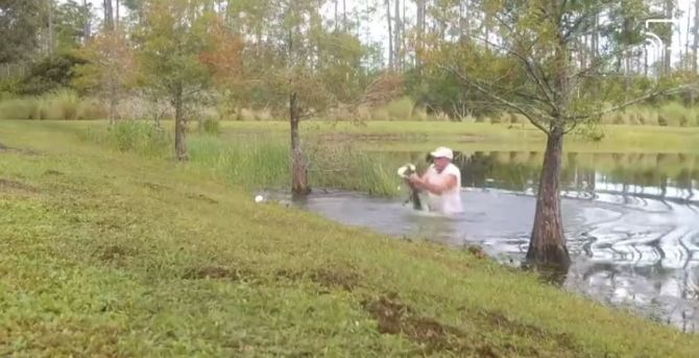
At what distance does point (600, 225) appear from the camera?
15719 millimetres

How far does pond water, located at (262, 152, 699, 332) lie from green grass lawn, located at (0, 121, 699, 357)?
1601 millimetres

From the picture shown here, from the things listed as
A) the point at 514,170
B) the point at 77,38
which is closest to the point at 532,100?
the point at 514,170

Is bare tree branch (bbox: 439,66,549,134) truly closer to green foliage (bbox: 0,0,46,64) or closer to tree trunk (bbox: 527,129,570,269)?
tree trunk (bbox: 527,129,570,269)

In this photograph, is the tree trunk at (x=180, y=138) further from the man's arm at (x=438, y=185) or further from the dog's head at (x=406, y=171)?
the man's arm at (x=438, y=185)

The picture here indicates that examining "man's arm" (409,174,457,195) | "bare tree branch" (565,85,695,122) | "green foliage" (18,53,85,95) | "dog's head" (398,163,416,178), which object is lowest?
"man's arm" (409,174,457,195)

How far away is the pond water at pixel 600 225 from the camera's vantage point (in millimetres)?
10555

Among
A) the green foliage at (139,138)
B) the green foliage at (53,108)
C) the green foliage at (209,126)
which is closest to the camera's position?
the green foliage at (139,138)

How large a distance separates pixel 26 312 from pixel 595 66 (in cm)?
899

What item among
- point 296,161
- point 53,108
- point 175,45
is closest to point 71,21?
point 53,108

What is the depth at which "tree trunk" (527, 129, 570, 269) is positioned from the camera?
11961 millimetres

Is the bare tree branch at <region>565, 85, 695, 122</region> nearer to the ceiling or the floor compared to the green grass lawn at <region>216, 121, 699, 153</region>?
nearer to the ceiling

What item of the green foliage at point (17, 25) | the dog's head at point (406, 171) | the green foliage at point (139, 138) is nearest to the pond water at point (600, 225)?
the dog's head at point (406, 171)

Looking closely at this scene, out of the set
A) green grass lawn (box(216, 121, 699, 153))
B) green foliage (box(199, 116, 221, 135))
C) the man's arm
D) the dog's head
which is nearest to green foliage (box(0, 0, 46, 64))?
green foliage (box(199, 116, 221, 135))

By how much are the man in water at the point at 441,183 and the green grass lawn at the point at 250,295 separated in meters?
5.65
